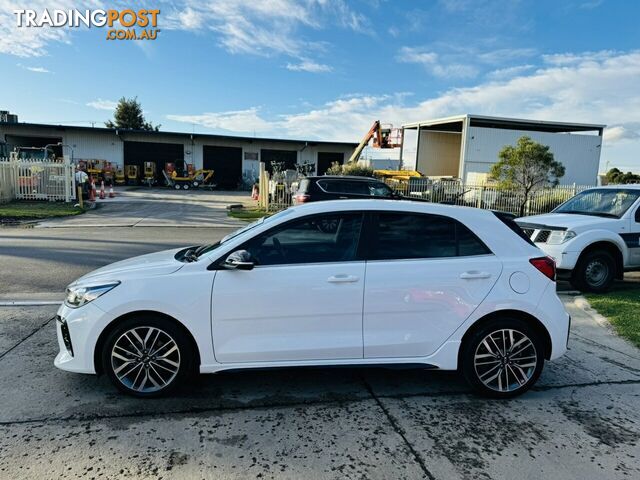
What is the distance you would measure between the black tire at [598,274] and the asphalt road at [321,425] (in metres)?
2.95

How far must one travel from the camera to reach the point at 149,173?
41.2m

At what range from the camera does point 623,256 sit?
24.7ft

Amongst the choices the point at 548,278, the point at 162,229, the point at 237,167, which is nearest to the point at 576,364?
the point at 548,278

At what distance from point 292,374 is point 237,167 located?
139ft

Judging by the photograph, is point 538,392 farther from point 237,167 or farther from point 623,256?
point 237,167

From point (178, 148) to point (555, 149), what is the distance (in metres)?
32.2

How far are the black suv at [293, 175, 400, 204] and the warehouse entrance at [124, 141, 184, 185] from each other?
32128mm

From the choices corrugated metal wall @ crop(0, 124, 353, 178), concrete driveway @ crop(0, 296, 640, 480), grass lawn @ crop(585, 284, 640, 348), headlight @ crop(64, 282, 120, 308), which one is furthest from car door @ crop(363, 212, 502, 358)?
corrugated metal wall @ crop(0, 124, 353, 178)

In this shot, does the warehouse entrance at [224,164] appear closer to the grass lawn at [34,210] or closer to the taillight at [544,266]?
the grass lawn at [34,210]

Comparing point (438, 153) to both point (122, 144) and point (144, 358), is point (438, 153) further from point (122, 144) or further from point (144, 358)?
point (144, 358)

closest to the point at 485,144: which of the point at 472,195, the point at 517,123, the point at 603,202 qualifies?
the point at 517,123

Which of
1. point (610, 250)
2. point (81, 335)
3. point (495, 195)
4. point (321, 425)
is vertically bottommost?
point (321, 425)

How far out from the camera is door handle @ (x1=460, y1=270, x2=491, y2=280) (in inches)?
146

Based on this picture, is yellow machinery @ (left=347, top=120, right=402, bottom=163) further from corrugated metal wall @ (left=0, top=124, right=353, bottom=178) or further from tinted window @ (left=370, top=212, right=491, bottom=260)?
tinted window @ (left=370, top=212, right=491, bottom=260)
